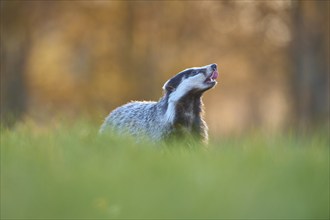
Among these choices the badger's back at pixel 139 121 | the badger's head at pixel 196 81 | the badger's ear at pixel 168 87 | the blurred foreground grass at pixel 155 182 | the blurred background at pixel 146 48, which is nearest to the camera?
the blurred foreground grass at pixel 155 182

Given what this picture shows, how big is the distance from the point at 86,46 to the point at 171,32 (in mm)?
3811

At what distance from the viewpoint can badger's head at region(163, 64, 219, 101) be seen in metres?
9.60

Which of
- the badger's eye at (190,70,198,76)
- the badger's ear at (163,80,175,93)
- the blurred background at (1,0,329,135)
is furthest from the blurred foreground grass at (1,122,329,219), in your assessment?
the blurred background at (1,0,329,135)

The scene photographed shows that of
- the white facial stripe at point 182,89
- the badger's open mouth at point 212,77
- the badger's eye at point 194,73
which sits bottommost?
the white facial stripe at point 182,89

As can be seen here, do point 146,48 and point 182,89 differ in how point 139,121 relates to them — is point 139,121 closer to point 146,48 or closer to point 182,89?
point 182,89

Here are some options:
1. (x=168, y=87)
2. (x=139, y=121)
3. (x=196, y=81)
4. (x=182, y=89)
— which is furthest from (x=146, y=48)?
(x=196, y=81)

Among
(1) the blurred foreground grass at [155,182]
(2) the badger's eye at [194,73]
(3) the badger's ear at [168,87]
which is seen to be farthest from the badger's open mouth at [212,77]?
(1) the blurred foreground grass at [155,182]

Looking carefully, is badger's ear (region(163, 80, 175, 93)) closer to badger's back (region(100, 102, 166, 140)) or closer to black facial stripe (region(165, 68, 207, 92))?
black facial stripe (region(165, 68, 207, 92))

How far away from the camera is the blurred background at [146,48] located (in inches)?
978

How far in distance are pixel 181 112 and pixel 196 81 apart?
0.45m

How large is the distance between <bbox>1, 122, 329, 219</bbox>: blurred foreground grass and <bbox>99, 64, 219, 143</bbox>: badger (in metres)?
2.83

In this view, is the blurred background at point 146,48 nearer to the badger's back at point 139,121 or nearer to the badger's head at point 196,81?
the badger's back at point 139,121

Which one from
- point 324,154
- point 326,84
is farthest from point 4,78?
point 324,154

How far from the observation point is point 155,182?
5.59m
